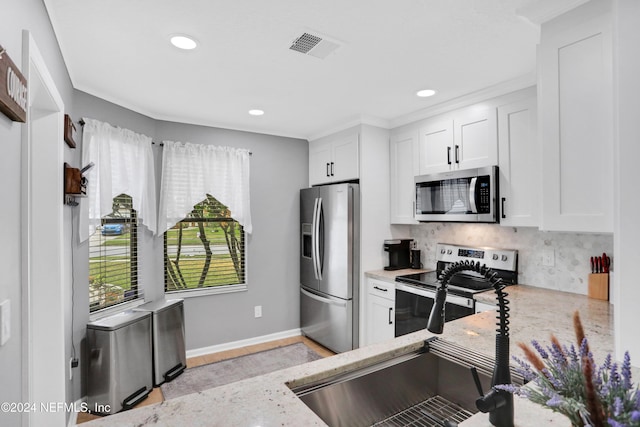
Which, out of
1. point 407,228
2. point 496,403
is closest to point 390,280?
point 407,228

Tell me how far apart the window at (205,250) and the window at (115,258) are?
0.36 metres

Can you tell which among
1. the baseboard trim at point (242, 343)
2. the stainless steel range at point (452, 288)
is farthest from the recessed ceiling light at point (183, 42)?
the baseboard trim at point (242, 343)

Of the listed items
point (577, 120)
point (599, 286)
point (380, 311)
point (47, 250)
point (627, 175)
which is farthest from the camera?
point (380, 311)

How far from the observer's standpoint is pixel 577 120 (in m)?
1.52

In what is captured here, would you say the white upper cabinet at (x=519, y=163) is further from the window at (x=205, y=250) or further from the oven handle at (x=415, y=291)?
the window at (x=205, y=250)

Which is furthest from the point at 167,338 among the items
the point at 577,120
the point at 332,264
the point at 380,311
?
the point at 577,120

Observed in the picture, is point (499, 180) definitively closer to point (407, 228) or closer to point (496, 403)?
point (407, 228)

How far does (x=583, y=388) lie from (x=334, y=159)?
11.1 ft

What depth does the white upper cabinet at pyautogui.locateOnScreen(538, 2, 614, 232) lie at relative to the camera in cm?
→ 144

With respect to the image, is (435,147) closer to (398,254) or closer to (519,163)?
(519,163)

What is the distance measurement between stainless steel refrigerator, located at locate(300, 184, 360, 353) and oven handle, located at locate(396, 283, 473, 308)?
57 cm

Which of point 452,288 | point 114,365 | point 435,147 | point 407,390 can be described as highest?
point 435,147

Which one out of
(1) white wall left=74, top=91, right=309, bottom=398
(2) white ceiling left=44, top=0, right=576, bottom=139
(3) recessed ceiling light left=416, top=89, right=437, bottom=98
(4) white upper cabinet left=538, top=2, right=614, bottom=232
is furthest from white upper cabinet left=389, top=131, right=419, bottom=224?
(4) white upper cabinet left=538, top=2, right=614, bottom=232

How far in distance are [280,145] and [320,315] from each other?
205 cm
